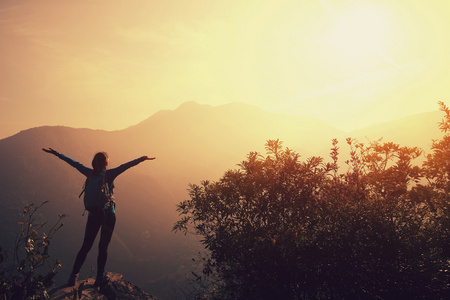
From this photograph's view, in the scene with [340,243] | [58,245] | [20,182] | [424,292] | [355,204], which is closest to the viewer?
[424,292]

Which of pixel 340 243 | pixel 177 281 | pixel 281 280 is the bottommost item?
pixel 177 281

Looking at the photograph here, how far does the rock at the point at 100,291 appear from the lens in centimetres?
488

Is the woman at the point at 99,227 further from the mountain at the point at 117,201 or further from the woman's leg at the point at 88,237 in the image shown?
the mountain at the point at 117,201

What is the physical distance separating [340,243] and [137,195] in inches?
5227

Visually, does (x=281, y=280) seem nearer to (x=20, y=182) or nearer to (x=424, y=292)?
(x=424, y=292)

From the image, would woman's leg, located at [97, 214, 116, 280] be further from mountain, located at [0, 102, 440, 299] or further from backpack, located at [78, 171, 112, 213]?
mountain, located at [0, 102, 440, 299]

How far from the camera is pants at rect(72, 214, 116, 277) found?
5309 mm

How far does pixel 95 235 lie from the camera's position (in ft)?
18.2

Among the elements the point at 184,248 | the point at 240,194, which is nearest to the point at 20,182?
the point at 184,248

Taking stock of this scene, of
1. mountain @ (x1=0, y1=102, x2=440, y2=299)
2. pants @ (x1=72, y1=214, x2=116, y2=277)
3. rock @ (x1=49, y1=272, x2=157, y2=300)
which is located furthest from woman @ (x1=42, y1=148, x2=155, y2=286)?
mountain @ (x1=0, y1=102, x2=440, y2=299)

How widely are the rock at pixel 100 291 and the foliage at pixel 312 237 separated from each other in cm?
169

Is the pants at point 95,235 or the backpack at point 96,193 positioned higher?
the backpack at point 96,193

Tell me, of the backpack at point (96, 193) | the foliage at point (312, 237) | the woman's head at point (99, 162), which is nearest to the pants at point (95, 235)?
the backpack at point (96, 193)

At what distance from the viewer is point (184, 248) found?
4193 inches
